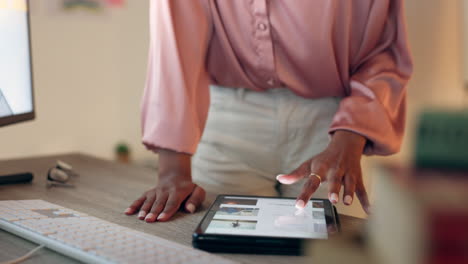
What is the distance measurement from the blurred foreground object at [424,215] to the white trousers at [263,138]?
2.40 ft

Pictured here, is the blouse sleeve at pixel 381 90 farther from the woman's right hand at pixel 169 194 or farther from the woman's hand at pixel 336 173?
the woman's right hand at pixel 169 194

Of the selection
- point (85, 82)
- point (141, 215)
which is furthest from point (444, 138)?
point (85, 82)

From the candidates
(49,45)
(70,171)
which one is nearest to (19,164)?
(70,171)

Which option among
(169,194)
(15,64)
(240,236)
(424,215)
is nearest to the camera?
(424,215)

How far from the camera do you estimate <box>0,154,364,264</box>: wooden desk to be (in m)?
0.63

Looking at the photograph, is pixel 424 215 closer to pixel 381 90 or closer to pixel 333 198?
pixel 333 198

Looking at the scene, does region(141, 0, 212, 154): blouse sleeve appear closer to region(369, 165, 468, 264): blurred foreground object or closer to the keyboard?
the keyboard

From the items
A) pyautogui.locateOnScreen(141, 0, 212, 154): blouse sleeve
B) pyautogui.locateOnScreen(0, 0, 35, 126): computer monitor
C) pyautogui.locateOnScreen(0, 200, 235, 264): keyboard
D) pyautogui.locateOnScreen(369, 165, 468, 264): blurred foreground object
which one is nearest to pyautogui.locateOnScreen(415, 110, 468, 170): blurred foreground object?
pyautogui.locateOnScreen(369, 165, 468, 264): blurred foreground object

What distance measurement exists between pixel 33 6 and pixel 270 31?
1.95 m

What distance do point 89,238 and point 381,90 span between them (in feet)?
1.95

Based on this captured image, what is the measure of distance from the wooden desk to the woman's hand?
0.05 m

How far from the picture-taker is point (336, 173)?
765 millimetres

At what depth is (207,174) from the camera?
1072mm

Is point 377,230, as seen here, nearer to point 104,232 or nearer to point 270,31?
point 104,232
